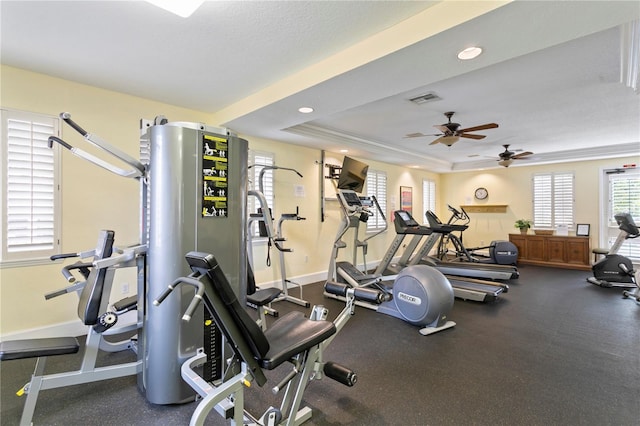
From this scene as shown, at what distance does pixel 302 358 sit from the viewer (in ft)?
5.24

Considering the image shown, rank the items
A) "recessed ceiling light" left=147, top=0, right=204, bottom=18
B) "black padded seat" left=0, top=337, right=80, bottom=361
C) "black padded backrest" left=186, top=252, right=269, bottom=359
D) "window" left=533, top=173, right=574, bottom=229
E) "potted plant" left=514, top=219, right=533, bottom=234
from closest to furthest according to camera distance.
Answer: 1. "black padded backrest" left=186, top=252, right=269, bottom=359
2. "black padded seat" left=0, top=337, right=80, bottom=361
3. "recessed ceiling light" left=147, top=0, right=204, bottom=18
4. "window" left=533, top=173, right=574, bottom=229
5. "potted plant" left=514, top=219, right=533, bottom=234

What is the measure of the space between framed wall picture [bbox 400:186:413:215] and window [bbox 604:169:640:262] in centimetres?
410

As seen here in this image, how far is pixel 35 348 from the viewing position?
5.20ft

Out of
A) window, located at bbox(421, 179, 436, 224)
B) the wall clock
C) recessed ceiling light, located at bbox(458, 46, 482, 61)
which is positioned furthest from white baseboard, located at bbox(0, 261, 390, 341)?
the wall clock

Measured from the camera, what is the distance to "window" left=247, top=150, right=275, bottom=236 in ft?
14.4

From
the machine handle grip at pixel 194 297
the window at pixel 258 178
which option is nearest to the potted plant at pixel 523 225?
the window at pixel 258 178

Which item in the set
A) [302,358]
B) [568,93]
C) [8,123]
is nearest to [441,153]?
[568,93]

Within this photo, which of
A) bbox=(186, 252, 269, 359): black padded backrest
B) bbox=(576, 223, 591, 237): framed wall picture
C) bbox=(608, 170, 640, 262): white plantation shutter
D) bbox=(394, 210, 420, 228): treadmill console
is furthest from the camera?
bbox=(576, 223, 591, 237): framed wall picture

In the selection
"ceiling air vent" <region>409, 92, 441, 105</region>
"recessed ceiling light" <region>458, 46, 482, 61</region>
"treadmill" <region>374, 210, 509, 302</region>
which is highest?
"ceiling air vent" <region>409, 92, 441, 105</region>

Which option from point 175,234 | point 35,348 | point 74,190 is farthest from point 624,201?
point 74,190

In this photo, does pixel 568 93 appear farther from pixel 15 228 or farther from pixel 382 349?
pixel 15 228

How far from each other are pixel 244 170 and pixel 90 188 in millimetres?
2043

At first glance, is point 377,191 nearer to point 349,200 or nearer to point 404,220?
point 404,220

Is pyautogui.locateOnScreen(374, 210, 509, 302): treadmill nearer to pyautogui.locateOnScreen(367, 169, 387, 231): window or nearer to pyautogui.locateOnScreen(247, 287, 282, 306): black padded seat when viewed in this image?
pyautogui.locateOnScreen(367, 169, 387, 231): window
